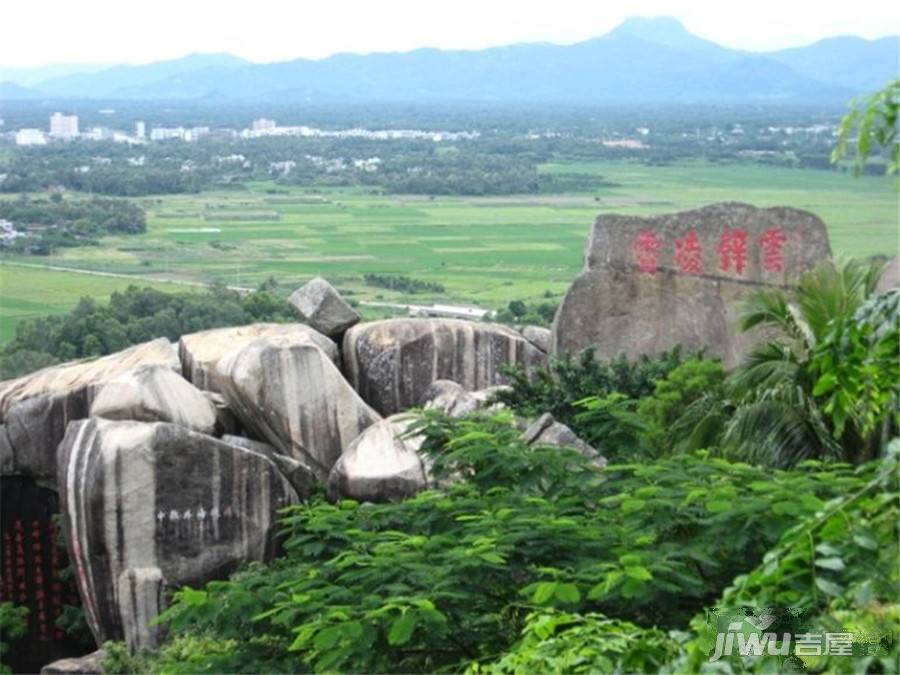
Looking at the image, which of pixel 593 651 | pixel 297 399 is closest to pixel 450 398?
pixel 297 399

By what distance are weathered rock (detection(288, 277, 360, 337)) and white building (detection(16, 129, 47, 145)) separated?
35.7m

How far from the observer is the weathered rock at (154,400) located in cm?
1041

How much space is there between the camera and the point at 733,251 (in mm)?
11789

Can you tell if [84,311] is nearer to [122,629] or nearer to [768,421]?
[122,629]

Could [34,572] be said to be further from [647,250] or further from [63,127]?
[63,127]

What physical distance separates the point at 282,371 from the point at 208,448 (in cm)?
100

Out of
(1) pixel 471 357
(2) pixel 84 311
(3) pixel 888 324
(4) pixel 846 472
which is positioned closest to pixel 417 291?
(2) pixel 84 311

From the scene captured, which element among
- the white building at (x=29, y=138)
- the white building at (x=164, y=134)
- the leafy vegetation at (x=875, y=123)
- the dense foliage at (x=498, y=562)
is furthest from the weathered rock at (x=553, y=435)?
the white building at (x=164, y=134)

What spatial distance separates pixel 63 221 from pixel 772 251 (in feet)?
57.9

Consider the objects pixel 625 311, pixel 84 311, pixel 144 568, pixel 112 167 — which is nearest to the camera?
pixel 144 568

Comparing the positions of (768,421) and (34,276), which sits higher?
(768,421)

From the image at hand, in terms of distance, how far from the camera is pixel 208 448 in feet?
32.3

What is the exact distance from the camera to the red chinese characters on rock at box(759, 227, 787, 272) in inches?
460
